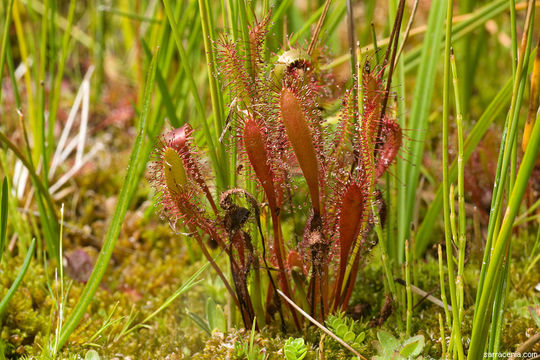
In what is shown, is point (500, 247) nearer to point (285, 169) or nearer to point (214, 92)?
point (285, 169)

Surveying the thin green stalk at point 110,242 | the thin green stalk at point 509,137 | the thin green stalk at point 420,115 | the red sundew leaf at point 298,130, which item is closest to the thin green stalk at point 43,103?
the thin green stalk at point 110,242

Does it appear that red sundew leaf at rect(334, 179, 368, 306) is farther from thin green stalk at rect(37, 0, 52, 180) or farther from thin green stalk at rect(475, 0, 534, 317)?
thin green stalk at rect(37, 0, 52, 180)

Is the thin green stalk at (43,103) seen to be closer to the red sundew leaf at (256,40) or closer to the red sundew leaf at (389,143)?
the red sundew leaf at (256,40)

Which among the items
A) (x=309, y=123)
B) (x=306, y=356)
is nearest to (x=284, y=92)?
(x=309, y=123)

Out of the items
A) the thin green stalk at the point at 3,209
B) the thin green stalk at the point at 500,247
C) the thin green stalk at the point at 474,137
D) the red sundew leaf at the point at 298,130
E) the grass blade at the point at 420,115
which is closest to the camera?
the thin green stalk at the point at 500,247

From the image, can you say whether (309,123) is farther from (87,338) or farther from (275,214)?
(87,338)

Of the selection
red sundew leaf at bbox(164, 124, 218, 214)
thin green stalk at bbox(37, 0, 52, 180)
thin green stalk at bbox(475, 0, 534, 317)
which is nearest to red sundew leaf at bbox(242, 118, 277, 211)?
red sundew leaf at bbox(164, 124, 218, 214)

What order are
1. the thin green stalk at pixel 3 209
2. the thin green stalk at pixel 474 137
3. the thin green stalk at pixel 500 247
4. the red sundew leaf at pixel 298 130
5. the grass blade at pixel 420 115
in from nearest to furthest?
the thin green stalk at pixel 500 247 < the red sundew leaf at pixel 298 130 < the thin green stalk at pixel 3 209 < the thin green stalk at pixel 474 137 < the grass blade at pixel 420 115

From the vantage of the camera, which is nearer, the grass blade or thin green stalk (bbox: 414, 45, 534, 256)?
thin green stalk (bbox: 414, 45, 534, 256)
